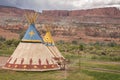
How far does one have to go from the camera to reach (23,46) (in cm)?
3189

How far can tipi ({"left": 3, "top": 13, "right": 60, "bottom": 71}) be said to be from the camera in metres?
30.5

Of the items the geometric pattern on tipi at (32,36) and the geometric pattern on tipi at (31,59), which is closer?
the geometric pattern on tipi at (31,59)

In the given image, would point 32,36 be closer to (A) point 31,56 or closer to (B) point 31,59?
(A) point 31,56

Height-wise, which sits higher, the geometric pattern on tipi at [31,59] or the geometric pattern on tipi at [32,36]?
the geometric pattern on tipi at [32,36]

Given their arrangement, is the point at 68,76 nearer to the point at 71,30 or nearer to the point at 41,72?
the point at 41,72

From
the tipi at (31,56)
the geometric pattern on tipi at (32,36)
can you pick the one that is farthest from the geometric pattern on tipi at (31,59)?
the geometric pattern on tipi at (32,36)

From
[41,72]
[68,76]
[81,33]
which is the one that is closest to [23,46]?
[41,72]

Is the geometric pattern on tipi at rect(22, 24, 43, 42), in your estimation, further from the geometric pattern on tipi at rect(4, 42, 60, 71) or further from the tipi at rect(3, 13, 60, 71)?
the geometric pattern on tipi at rect(4, 42, 60, 71)

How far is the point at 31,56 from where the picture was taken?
31.0 metres

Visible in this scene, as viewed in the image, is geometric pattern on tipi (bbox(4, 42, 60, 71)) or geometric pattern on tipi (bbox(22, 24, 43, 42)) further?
geometric pattern on tipi (bbox(22, 24, 43, 42))

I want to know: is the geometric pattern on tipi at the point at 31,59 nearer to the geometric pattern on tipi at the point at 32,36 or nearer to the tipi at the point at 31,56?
the tipi at the point at 31,56

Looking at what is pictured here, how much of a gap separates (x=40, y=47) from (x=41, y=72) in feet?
10.5

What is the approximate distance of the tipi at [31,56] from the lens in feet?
100

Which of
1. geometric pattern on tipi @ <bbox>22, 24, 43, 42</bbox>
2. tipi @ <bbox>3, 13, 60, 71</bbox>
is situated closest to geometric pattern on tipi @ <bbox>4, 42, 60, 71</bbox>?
tipi @ <bbox>3, 13, 60, 71</bbox>
